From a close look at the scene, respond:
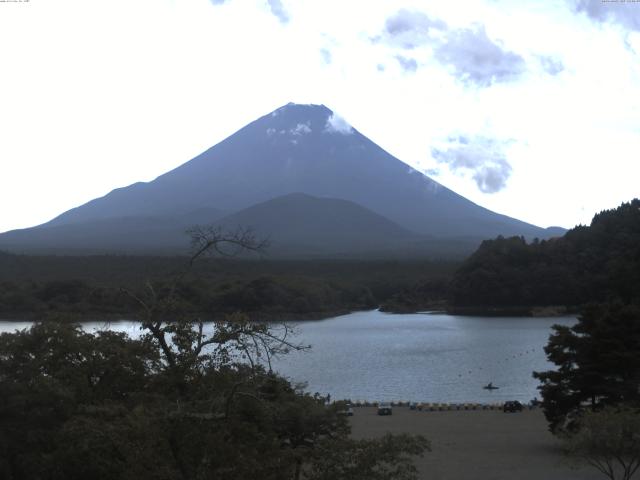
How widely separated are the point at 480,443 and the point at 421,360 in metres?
14.3

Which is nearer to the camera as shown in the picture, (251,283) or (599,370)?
(599,370)

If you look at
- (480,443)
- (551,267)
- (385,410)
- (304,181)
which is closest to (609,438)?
(480,443)

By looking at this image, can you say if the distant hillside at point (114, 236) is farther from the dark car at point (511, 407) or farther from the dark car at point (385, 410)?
the dark car at point (511, 407)

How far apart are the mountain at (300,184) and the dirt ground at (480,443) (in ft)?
269

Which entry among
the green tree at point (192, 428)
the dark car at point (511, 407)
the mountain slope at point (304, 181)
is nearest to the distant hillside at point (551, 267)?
the dark car at point (511, 407)

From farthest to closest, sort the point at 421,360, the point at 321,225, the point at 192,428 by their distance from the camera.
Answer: the point at 321,225 → the point at 421,360 → the point at 192,428

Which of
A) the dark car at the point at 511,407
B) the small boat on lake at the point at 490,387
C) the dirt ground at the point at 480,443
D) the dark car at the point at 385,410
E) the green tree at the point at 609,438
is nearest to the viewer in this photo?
the green tree at the point at 609,438

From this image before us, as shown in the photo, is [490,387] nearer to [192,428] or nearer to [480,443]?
[480,443]

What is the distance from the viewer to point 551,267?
5309 centimetres

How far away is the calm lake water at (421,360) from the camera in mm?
22562

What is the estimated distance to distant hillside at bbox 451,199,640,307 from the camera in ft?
167

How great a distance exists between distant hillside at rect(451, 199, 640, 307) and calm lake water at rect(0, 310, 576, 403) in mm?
6745

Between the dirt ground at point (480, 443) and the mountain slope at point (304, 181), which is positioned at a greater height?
the mountain slope at point (304, 181)

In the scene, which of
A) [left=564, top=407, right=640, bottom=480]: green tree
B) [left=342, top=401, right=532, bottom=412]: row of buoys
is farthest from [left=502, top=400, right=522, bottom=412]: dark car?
[left=564, top=407, right=640, bottom=480]: green tree
